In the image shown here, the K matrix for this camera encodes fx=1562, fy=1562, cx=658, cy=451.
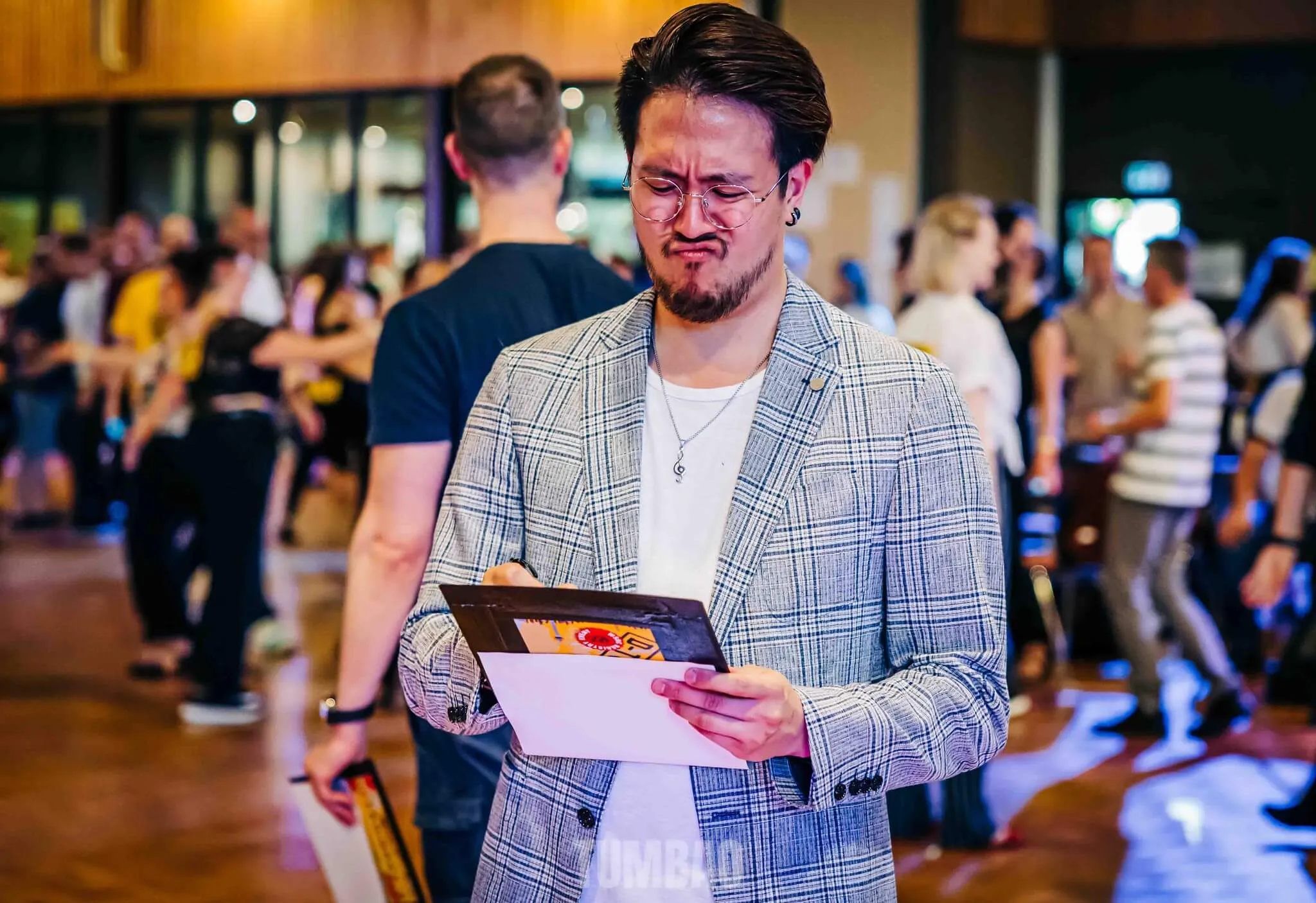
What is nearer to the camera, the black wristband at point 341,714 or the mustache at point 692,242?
the mustache at point 692,242

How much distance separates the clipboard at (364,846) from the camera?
7.80 feet

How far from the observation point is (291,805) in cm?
485

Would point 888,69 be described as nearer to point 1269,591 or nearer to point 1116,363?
point 1116,363

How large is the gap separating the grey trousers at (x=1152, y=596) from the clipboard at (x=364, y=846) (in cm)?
388

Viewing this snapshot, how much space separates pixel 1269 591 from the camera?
4070 mm

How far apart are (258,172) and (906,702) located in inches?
523

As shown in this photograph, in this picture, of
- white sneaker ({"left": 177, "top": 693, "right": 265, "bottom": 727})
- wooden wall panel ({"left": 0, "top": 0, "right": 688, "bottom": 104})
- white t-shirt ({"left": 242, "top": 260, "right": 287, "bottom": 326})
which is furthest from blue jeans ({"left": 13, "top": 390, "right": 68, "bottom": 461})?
white sneaker ({"left": 177, "top": 693, "right": 265, "bottom": 727})

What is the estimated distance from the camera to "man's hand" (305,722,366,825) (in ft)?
7.95

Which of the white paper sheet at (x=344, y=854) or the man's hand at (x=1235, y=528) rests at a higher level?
the man's hand at (x=1235, y=528)

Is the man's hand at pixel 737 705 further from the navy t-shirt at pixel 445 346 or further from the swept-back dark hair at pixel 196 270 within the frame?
the swept-back dark hair at pixel 196 270

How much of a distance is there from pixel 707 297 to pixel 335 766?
1189 millimetres

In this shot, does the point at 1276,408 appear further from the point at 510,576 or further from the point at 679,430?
the point at 510,576

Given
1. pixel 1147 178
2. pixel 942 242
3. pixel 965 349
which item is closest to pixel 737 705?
pixel 965 349

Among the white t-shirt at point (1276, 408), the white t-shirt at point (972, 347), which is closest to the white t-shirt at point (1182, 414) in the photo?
the white t-shirt at point (1276, 408)
